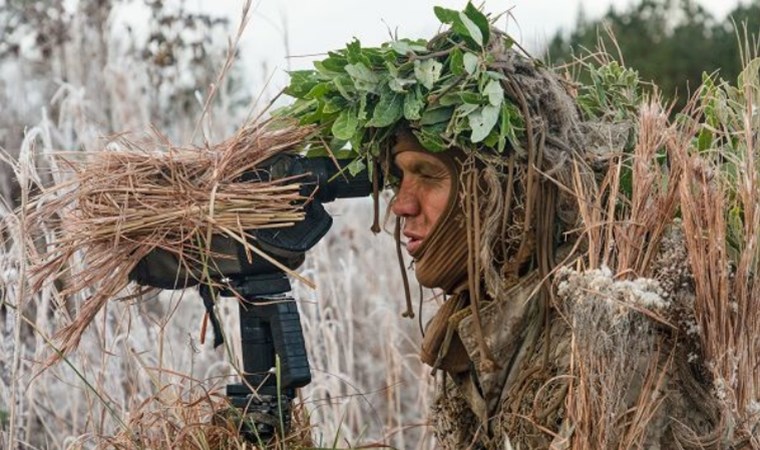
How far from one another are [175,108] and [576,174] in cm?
311

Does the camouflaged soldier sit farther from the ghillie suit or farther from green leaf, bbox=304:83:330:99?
green leaf, bbox=304:83:330:99

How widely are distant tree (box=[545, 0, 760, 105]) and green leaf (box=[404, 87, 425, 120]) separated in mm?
7886

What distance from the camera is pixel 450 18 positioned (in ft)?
8.01

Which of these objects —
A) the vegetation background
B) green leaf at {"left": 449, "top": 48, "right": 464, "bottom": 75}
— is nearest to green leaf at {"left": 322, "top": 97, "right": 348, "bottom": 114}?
green leaf at {"left": 449, "top": 48, "right": 464, "bottom": 75}

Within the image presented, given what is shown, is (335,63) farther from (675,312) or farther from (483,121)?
(675,312)

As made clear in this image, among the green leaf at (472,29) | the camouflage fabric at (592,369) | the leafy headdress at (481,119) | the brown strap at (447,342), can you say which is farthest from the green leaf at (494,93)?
the brown strap at (447,342)

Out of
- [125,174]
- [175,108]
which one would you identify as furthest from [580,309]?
[175,108]

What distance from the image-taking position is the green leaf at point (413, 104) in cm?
239

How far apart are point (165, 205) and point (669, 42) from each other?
945 centimetres

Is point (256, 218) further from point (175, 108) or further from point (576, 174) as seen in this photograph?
point (175, 108)

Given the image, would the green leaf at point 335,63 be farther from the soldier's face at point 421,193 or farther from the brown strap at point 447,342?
the brown strap at point 447,342

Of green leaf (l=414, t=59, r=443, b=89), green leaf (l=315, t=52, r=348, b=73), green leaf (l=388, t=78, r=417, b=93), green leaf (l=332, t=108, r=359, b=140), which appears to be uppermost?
green leaf (l=315, t=52, r=348, b=73)

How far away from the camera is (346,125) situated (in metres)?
2.45

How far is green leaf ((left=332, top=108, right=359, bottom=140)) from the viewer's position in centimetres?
243
